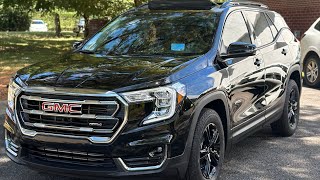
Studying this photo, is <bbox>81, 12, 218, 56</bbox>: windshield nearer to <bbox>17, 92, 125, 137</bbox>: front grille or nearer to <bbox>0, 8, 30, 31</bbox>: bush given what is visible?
<bbox>17, 92, 125, 137</bbox>: front grille

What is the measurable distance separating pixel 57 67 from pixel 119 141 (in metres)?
1.09

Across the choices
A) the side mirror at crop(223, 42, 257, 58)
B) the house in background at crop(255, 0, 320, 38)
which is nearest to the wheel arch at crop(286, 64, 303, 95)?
the side mirror at crop(223, 42, 257, 58)

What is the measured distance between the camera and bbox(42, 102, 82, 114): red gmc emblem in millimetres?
3578

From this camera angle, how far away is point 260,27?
18.5 ft

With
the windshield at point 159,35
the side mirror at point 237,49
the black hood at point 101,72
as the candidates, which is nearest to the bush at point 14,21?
the windshield at point 159,35

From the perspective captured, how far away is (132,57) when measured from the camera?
442cm

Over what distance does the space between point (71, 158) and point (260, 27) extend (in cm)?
305

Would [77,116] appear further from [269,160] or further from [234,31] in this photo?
[269,160]

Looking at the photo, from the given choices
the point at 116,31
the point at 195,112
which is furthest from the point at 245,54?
the point at 116,31

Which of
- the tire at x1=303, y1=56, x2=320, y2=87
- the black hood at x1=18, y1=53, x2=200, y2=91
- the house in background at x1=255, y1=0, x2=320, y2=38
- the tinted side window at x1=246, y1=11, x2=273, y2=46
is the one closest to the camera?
the black hood at x1=18, y1=53, x2=200, y2=91

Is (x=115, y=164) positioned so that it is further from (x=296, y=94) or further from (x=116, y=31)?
(x=296, y=94)

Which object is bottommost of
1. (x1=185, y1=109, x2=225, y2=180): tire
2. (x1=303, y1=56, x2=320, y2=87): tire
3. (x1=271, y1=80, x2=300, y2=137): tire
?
(x1=303, y1=56, x2=320, y2=87): tire

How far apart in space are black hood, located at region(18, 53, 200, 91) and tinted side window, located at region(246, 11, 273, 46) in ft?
5.16

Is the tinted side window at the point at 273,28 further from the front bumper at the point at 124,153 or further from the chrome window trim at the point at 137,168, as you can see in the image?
the chrome window trim at the point at 137,168
